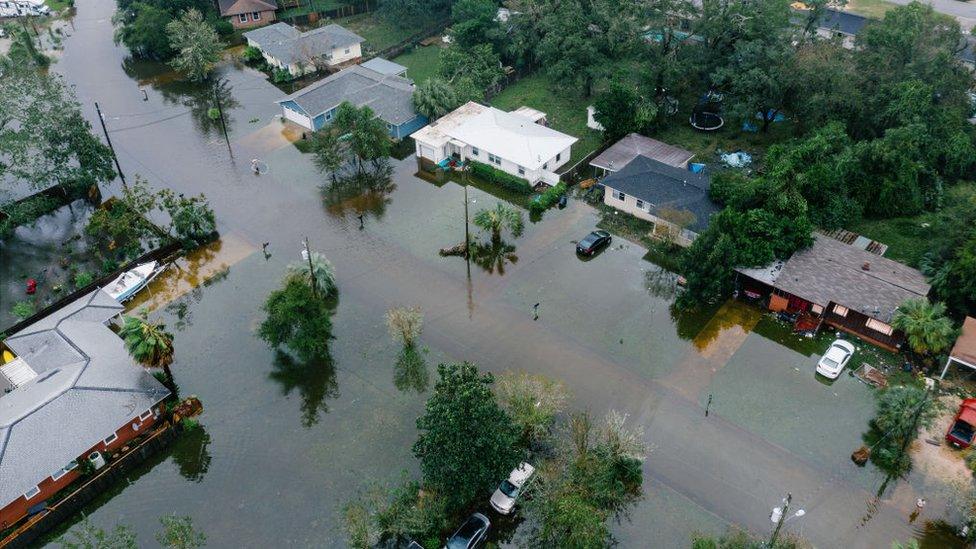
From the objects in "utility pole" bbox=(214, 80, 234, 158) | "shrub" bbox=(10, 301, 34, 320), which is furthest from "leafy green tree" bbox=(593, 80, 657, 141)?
"shrub" bbox=(10, 301, 34, 320)

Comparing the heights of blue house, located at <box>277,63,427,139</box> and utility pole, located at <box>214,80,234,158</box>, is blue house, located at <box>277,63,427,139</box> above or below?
above

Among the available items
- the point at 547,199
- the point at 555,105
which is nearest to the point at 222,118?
the point at 555,105

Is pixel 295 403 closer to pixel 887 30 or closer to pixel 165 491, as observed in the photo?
pixel 165 491

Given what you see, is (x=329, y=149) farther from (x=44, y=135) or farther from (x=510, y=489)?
(x=510, y=489)

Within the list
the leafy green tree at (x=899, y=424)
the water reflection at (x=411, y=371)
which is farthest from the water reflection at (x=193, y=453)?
the leafy green tree at (x=899, y=424)

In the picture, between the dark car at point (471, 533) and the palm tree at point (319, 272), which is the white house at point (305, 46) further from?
the dark car at point (471, 533)

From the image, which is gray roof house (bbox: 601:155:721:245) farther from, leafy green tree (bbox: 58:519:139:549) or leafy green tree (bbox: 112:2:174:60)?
leafy green tree (bbox: 112:2:174:60)
